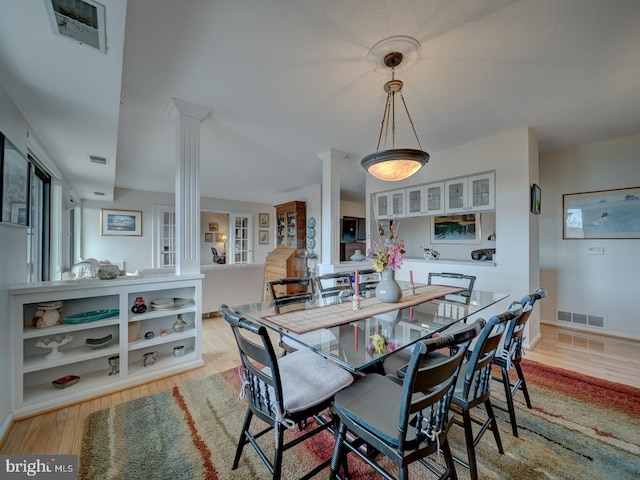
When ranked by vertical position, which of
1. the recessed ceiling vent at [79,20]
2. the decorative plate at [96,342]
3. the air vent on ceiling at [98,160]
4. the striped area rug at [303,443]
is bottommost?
the striped area rug at [303,443]

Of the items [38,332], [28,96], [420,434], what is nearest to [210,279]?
[38,332]

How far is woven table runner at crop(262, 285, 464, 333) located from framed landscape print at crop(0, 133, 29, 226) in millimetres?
1796

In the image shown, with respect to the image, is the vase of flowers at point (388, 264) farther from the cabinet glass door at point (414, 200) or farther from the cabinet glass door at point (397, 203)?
the cabinet glass door at point (397, 203)

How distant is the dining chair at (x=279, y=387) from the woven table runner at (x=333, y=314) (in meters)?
0.22

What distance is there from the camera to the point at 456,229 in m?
4.61

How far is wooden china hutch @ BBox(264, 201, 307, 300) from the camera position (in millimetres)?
5914

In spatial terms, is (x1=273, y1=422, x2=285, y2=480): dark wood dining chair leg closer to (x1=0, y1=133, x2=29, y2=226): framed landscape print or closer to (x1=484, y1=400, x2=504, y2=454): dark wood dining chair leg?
(x1=484, y1=400, x2=504, y2=454): dark wood dining chair leg

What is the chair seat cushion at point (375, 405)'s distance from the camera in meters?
1.01

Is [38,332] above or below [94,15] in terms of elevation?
below

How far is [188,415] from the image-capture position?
180cm

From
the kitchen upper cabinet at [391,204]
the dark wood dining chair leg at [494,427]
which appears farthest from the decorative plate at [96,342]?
the kitchen upper cabinet at [391,204]

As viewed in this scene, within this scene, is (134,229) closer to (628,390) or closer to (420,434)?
(420,434)

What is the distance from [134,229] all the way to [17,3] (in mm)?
5961

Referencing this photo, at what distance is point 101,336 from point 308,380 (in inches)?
78.5
